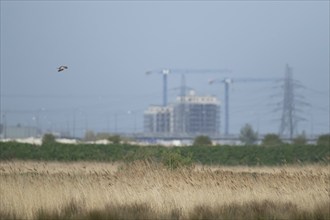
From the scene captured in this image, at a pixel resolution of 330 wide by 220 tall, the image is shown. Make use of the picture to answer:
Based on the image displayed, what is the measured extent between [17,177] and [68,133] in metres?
168

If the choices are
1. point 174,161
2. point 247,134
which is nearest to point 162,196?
point 174,161

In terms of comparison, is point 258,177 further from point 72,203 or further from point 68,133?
point 68,133

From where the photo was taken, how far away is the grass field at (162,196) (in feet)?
65.1

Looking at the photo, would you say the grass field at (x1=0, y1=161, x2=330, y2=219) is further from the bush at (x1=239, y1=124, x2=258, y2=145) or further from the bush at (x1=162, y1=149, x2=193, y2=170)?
the bush at (x1=239, y1=124, x2=258, y2=145)

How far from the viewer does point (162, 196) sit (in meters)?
22.0

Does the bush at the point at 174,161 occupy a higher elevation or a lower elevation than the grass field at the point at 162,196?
higher

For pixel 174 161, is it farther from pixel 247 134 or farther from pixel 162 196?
pixel 247 134

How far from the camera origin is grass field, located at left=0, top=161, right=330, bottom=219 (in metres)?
19.8

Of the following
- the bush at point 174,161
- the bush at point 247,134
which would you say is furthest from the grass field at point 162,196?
the bush at point 247,134

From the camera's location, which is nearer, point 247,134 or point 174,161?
point 174,161

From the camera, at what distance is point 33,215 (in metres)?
19.3

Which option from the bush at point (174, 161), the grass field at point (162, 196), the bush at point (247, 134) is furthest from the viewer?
the bush at point (247, 134)

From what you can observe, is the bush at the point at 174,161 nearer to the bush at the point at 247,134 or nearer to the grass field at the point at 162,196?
the grass field at the point at 162,196

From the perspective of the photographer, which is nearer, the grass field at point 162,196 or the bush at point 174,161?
the grass field at point 162,196
